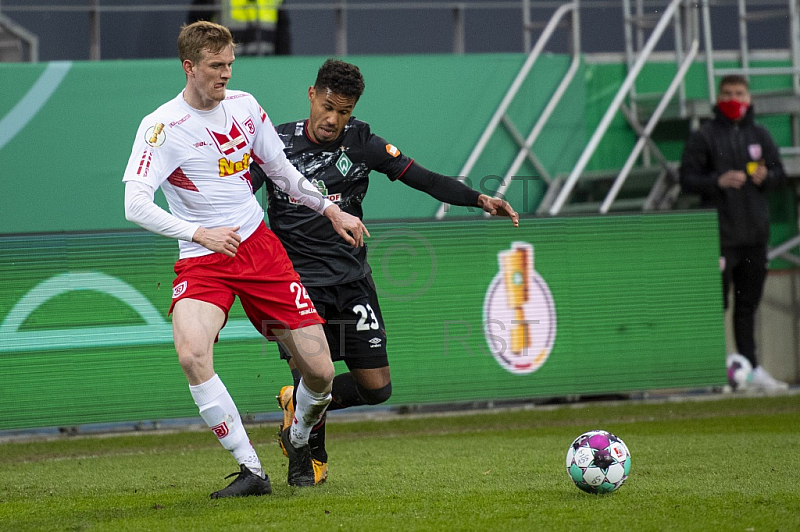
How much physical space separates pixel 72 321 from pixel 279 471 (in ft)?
9.17

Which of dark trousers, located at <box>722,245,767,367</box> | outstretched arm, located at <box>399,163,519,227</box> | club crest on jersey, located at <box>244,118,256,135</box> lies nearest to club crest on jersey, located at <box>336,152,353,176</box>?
outstretched arm, located at <box>399,163,519,227</box>

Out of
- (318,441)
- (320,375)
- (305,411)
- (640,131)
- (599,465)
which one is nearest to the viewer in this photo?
(599,465)

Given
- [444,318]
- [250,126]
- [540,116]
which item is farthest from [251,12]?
[250,126]

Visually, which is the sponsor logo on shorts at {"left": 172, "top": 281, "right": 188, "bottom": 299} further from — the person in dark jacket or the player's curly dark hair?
the person in dark jacket

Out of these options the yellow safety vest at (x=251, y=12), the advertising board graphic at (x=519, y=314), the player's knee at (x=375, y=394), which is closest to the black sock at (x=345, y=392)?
the player's knee at (x=375, y=394)

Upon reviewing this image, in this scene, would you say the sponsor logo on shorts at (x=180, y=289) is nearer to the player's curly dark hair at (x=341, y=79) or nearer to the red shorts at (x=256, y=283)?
the red shorts at (x=256, y=283)

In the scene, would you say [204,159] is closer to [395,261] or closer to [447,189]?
[447,189]

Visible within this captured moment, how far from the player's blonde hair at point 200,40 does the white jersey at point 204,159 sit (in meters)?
0.24

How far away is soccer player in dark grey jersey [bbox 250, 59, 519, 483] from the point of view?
5.93m

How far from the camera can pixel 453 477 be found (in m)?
6.09

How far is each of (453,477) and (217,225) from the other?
2051 millimetres

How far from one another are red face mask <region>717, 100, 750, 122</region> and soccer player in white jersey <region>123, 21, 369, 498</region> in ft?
20.2

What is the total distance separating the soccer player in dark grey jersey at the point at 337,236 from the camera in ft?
19.4

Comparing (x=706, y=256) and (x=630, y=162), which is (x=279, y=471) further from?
(x=630, y=162)
